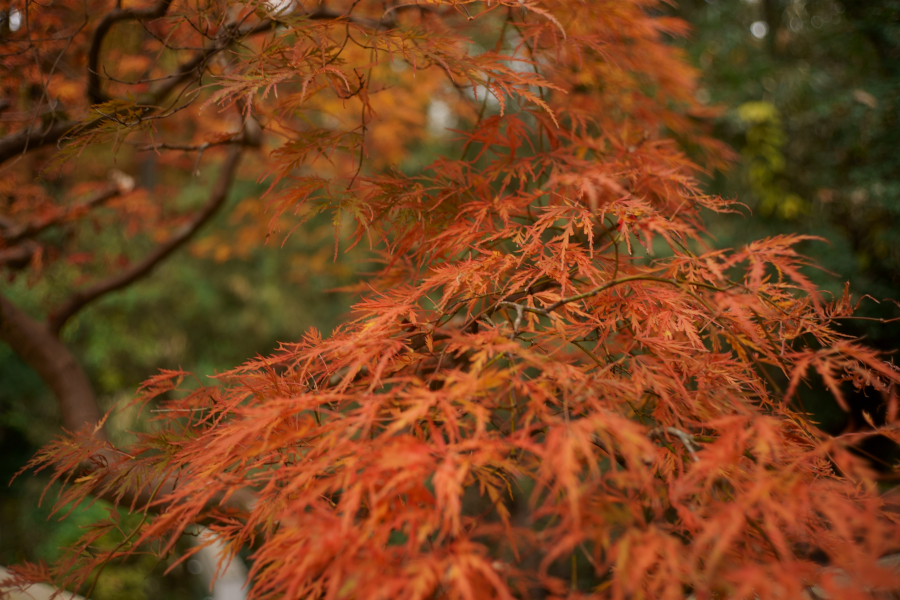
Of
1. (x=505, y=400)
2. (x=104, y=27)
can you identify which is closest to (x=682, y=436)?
(x=505, y=400)

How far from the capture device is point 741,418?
2.17 ft

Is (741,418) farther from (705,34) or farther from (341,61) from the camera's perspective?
(705,34)

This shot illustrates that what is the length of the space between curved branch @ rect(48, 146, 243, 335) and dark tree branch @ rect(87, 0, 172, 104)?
642 millimetres

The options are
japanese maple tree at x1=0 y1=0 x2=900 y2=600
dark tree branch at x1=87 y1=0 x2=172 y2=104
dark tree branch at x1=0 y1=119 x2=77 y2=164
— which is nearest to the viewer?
japanese maple tree at x1=0 y1=0 x2=900 y2=600

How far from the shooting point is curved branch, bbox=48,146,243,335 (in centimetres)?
204

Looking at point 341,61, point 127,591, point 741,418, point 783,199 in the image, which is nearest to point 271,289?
point 127,591

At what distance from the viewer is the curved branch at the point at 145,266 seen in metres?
2.04

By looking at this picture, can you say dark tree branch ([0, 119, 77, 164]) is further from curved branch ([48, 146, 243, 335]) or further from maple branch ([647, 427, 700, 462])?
maple branch ([647, 427, 700, 462])

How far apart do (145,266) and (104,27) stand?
1122 mm

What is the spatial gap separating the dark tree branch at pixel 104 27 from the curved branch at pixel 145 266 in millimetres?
642

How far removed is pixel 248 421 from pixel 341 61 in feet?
2.32

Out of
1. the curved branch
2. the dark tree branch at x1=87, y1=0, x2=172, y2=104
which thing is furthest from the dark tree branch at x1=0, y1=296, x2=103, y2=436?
the dark tree branch at x1=87, y1=0, x2=172, y2=104

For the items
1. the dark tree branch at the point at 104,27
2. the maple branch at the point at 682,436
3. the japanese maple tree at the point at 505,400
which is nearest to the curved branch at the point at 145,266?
the dark tree branch at the point at 104,27

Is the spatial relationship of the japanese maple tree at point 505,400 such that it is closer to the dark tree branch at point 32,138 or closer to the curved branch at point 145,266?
the dark tree branch at point 32,138
